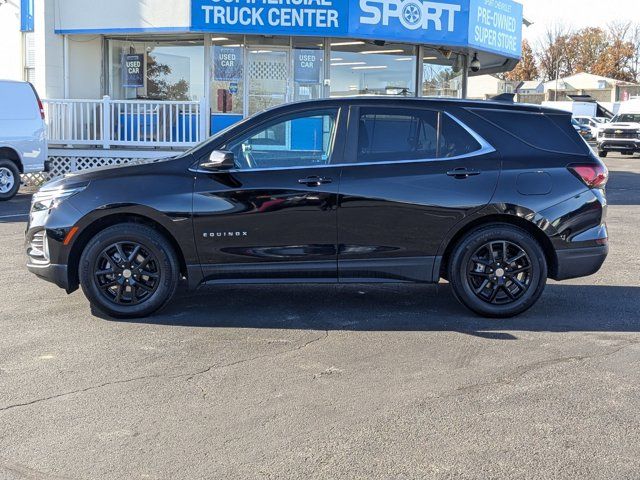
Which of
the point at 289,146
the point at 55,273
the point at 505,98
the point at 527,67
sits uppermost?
the point at 527,67

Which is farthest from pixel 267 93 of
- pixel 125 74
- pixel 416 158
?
pixel 416 158

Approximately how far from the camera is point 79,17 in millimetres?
16406

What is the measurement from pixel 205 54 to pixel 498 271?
11968mm

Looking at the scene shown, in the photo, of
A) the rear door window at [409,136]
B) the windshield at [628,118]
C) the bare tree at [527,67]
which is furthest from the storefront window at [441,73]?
the bare tree at [527,67]

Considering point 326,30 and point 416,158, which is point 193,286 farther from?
point 326,30

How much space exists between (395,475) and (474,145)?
11.4 ft

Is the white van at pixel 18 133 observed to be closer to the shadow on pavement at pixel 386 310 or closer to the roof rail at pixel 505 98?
the shadow on pavement at pixel 386 310

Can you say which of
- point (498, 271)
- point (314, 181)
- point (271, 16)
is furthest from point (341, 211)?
point (271, 16)

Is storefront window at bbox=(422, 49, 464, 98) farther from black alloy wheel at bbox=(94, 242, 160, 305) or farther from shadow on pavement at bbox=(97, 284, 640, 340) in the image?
black alloy wheel at bbox=(94, 242, 160, 305)

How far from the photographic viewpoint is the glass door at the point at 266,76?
55.8 ft

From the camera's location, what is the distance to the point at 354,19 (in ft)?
51.1

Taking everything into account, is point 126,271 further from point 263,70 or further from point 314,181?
point 263,70

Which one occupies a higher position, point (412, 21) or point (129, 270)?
point (412, 21)

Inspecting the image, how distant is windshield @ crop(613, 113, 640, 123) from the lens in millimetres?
34656
